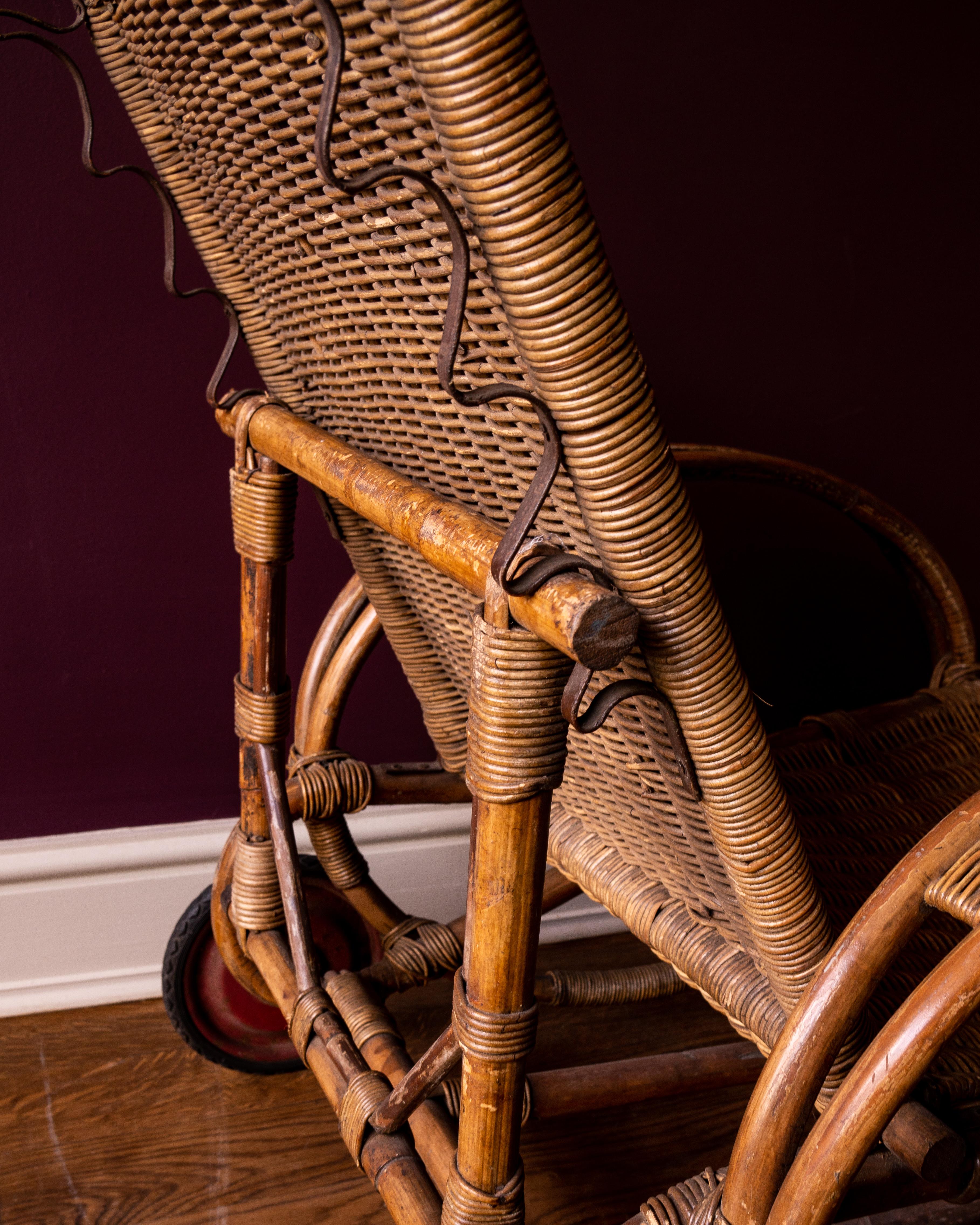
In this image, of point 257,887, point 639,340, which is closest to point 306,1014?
point 257,887

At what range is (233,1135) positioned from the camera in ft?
3.73

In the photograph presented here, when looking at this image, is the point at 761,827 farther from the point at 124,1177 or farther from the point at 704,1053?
the point at 124,1177

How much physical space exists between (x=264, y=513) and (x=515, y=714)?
414 millimetres

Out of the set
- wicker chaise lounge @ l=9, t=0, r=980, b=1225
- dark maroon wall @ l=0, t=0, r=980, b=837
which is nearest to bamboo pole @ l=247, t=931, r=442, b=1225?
wicker chaise lounge @ l=9, t=0, r=980, b=1225

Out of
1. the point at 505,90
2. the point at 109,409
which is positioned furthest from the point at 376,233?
the point at 109,409

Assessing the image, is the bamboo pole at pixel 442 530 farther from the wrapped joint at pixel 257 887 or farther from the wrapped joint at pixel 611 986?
the wrapped joint at pixel 611 986

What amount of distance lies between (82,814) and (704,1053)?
Answer: 87 centimetres

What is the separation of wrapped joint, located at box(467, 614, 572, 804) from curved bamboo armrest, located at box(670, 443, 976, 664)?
48 cm

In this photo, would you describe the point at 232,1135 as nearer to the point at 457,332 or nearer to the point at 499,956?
the point at 499,956

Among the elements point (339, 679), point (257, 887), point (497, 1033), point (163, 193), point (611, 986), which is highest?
point (163, 193)

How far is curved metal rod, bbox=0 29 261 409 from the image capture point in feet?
1.90

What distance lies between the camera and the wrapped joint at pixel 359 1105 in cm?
79

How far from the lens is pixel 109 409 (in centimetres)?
124

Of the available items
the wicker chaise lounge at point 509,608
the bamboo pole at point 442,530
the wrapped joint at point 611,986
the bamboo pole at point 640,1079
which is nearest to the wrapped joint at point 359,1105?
the wicker chaise lounge at point 509,608
